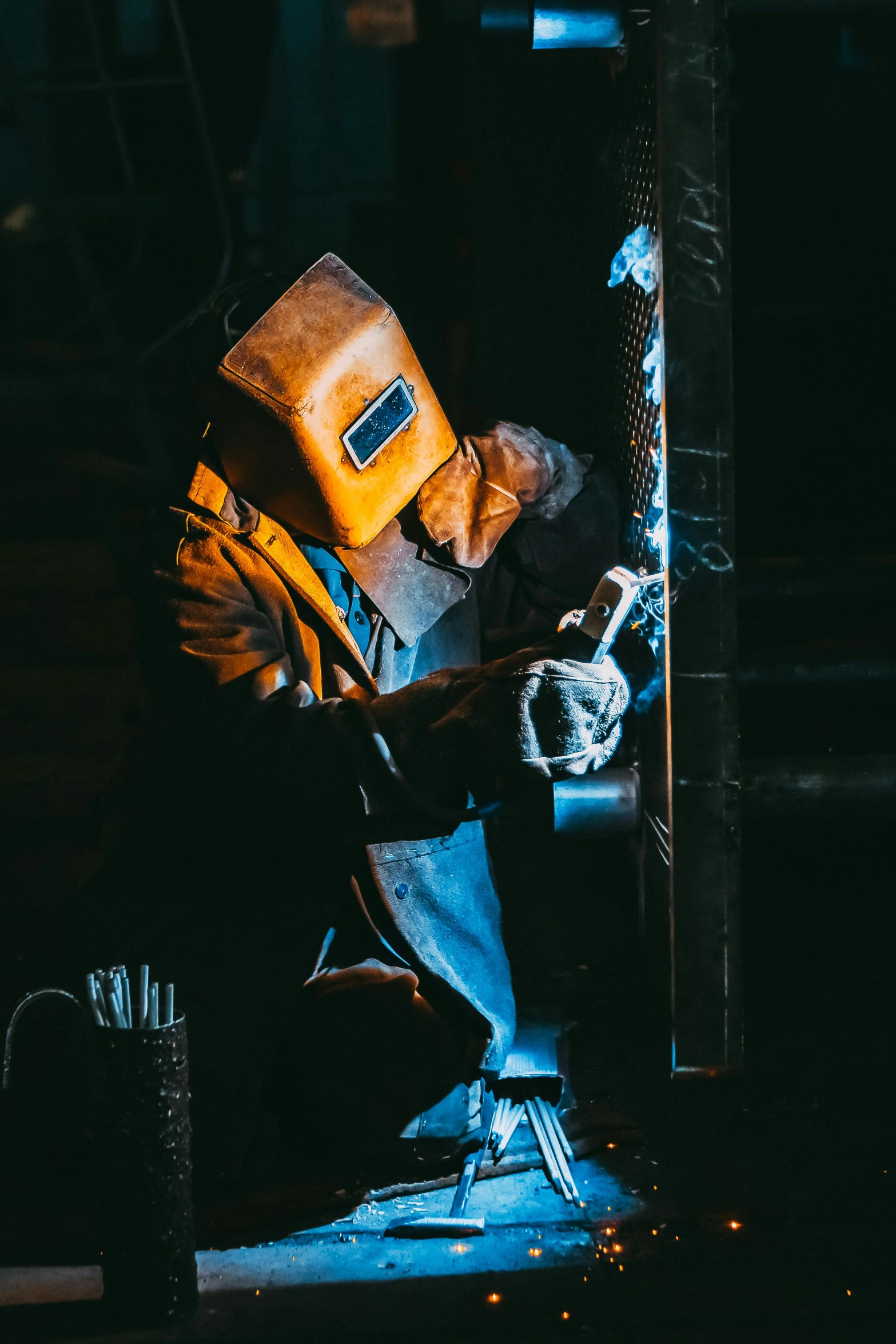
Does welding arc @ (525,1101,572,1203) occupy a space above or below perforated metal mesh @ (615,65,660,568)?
below

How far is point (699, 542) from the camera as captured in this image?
1.21m

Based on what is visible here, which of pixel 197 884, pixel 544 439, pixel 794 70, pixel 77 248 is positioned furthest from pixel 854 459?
pixel 197 884

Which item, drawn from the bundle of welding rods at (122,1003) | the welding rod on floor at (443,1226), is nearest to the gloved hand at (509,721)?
the bundle of welding rods at (122,1003)

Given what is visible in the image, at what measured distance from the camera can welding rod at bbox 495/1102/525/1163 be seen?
190 cm

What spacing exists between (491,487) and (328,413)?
0.34m

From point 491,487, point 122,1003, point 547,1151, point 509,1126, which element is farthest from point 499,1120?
point 491,487

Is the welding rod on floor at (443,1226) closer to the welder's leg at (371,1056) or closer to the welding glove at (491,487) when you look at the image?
the welder's leg at (371,1056)

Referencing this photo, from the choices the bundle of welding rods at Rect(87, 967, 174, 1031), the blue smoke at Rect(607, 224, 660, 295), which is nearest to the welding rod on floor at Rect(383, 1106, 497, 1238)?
the bundle of welding rods at Rect(87, 967, 174, 1031)

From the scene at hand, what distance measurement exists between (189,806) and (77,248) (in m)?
3.82

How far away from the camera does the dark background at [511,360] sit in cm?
206

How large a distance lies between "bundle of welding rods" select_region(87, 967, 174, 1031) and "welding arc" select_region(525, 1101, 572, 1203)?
62 cm

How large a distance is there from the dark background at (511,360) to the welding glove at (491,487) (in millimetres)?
82

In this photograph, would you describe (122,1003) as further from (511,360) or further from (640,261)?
(511,360)

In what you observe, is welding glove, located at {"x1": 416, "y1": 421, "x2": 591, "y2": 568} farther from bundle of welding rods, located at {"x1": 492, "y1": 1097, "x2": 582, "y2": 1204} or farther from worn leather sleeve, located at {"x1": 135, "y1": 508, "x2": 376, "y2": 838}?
bundle of welding rods, located at {"x1": 492, "y1": 1097, "x2": 582, "y2": 1204}
